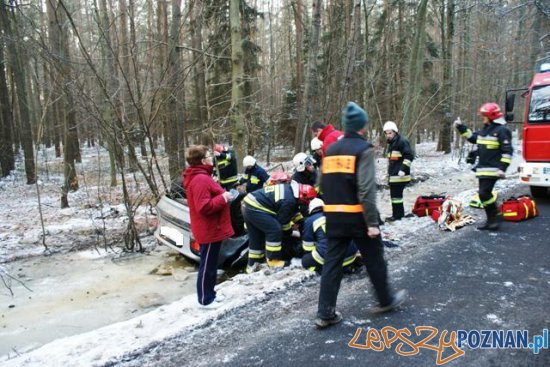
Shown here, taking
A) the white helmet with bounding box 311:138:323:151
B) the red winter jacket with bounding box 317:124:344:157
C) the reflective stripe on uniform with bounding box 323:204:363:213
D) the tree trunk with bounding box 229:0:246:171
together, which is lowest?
the reflective stripe on uniform with bounding box 323:204:363:213

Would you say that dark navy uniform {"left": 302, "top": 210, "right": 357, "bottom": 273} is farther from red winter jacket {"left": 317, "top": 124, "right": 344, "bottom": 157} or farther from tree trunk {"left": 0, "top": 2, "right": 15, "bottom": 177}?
tree trunk {"left": 0, "top": 2, "right": 15, "bottom": 177}

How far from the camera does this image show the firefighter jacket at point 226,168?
9.16m

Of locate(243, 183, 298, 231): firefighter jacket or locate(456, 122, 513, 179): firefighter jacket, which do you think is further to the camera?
locate(456, 122, 513, 179): firefighter jacket

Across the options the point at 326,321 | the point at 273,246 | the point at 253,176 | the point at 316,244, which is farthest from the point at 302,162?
the point at 326,321

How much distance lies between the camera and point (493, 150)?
6285 millimetres

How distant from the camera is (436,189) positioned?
12531 millimetres

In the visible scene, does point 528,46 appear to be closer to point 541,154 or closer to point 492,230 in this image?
point 541,154

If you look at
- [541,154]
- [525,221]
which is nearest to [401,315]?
[525,221]

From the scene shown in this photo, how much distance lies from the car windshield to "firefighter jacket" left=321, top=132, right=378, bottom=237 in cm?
634

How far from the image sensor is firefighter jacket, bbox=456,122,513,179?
6.16 meters

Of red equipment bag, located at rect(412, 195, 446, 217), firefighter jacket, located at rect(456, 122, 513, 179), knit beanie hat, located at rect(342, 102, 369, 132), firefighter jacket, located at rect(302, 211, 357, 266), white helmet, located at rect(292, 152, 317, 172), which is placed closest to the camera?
knit beanie hat, located at rect(342, 102, 369, 132)

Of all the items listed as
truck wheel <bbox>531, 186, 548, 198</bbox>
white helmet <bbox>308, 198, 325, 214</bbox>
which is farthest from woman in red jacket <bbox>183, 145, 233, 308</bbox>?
truck wheel <bbox>531, 186, 548, 198</bbox>

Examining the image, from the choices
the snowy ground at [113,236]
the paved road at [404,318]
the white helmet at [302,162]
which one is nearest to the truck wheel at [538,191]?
the snowy ground at [113,236]

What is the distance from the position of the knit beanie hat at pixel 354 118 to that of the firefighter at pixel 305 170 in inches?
117
